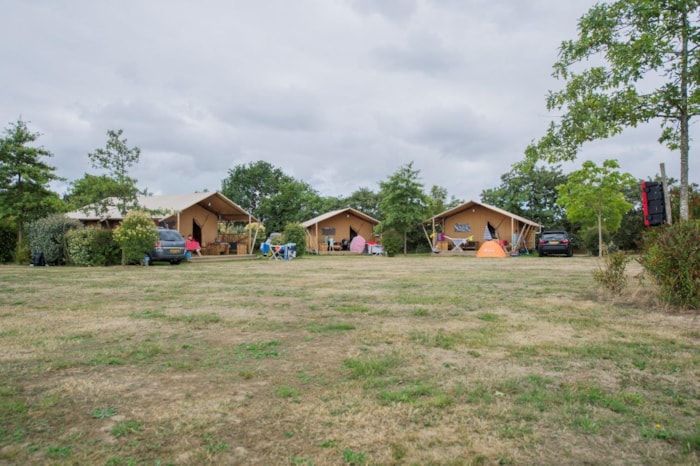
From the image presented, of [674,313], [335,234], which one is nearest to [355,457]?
[674,313]

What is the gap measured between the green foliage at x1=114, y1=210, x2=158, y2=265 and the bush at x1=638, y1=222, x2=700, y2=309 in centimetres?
1573

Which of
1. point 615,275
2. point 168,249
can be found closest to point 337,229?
point 168,249

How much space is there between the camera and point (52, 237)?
707 inches

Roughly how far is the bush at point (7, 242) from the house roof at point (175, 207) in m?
2.71

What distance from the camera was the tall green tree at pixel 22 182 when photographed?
19.6m

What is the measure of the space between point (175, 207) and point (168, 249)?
475cm

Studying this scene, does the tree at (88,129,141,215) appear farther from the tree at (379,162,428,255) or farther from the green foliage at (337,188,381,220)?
the green foliage at (337,188,381,220)

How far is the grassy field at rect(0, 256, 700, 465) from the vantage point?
8.09ft

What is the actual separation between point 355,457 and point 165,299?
662cm

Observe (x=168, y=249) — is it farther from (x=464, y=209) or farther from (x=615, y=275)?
(x=464, y=209)

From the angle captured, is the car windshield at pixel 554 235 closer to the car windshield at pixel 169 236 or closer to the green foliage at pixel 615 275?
the green foliage at pixel 615 275

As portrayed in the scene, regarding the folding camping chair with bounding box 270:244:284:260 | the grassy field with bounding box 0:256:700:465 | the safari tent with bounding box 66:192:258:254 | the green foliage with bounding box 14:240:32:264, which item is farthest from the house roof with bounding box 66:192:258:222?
the grassy field with bounding box 0:256:700:465

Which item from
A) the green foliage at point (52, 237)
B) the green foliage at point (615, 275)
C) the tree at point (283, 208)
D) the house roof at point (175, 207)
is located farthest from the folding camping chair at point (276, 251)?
the tree at point (283, 208)

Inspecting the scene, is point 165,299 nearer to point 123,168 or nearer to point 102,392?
point 102,392
